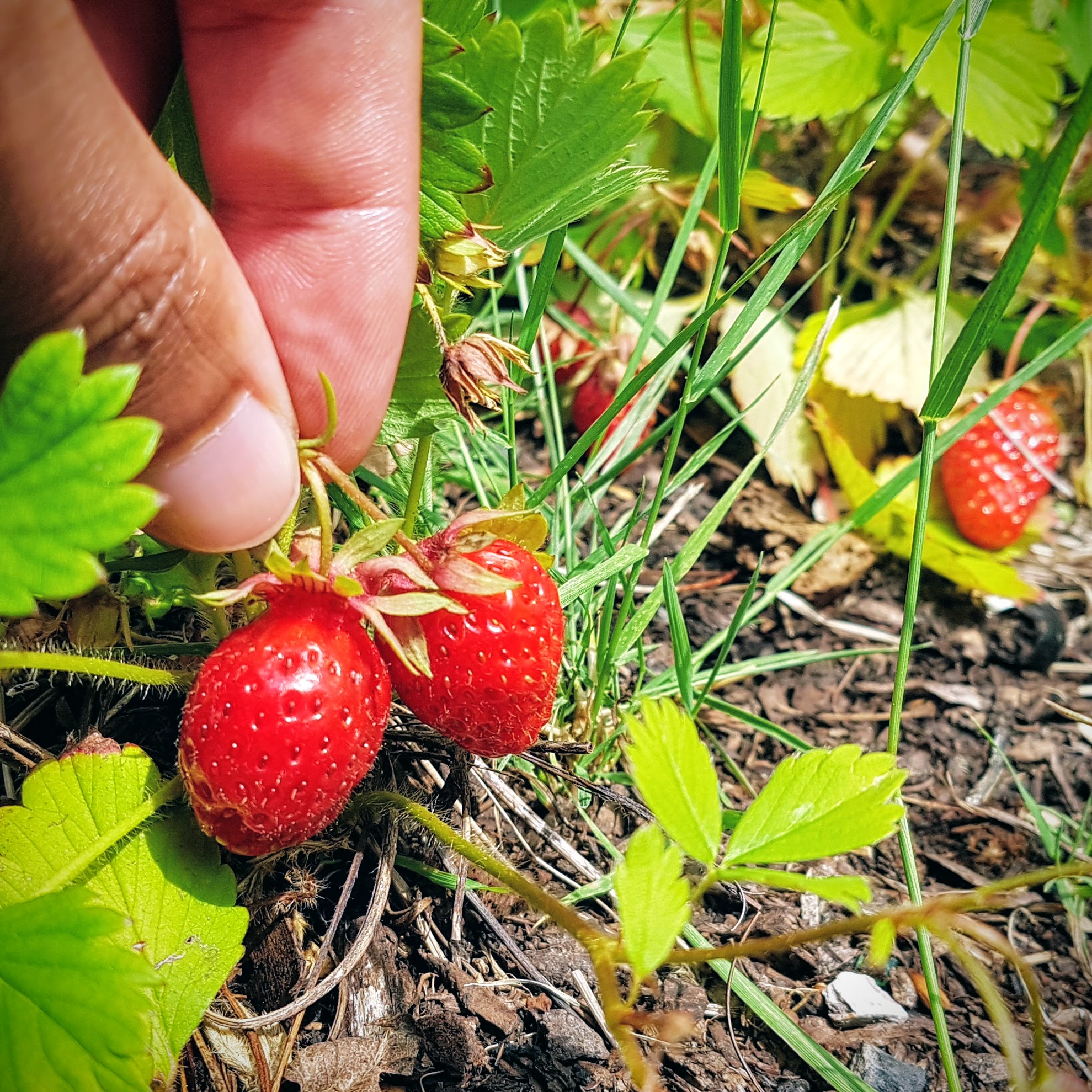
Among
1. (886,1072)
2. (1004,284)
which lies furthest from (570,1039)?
(1004,284)

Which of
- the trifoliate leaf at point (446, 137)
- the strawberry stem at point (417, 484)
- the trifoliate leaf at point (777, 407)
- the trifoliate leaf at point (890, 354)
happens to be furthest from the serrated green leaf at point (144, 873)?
the trifoliate leaf at point (890, 354)

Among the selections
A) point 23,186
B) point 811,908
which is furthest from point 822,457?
point 23,186

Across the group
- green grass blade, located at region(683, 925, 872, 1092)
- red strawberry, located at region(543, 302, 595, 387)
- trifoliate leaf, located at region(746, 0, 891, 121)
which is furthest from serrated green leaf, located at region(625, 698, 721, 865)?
trifoliate leaf, located at region(746, 0, 891, 121)

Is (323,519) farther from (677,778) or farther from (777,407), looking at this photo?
(777,407)

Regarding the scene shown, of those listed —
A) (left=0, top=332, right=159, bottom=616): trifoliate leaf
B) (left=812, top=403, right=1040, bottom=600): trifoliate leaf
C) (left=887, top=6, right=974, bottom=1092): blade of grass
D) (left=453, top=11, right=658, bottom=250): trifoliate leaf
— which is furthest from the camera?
(left=812, top=403, right=1040, bottom=600): trifoliate leaf

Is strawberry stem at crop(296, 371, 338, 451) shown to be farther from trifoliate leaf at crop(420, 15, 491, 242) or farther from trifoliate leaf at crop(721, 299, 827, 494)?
trifoliate leaf at crop(721, 299, 827, 494)
